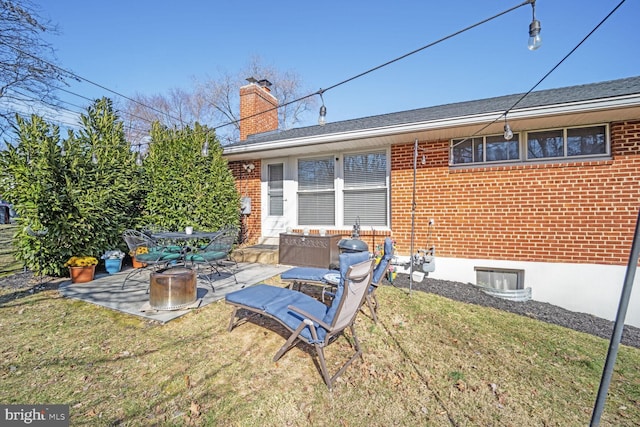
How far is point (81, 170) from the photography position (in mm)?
5742

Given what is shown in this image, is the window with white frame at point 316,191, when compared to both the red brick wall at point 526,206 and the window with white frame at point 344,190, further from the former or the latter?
the red brick wall at point 526,206

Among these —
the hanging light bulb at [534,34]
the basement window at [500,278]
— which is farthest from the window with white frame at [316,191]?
the hanging light bulb at [534,34]

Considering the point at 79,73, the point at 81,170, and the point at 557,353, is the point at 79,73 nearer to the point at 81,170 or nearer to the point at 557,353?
the point at 81,170

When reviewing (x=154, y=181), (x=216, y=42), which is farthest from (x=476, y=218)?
(x=216, y=42)

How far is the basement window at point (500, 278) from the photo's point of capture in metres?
5.87

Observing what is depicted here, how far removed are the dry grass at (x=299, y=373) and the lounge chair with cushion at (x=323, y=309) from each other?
0.31 meters

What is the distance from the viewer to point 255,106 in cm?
1000

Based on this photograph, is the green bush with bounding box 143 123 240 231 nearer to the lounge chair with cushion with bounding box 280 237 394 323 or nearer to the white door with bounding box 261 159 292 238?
the white door with bounding box 261 159 292 238

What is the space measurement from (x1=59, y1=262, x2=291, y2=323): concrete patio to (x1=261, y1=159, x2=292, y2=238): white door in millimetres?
1844

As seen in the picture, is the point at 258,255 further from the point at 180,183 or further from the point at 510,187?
the point at 510,187

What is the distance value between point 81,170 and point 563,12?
8.44m

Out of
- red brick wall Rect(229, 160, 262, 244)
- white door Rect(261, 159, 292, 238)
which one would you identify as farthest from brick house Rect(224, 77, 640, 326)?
red brick wall Rect(229, 160, 262, 244)

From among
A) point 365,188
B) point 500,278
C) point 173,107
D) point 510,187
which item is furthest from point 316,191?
point 173,107

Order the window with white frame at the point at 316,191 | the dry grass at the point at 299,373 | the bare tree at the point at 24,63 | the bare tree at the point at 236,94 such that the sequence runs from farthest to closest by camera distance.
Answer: the bare tree at the point at 236,94 < the bare tree at the point at 24,63 < the window with white frame at the point at 316,191 < the dry grass at the point at 299,373
